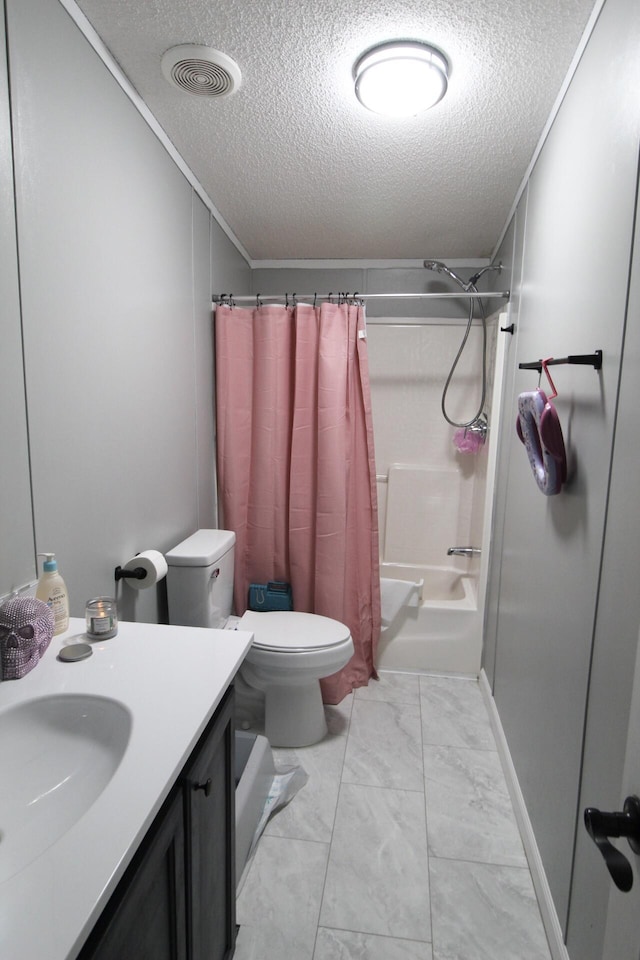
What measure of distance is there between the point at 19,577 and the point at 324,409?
5.07 feet

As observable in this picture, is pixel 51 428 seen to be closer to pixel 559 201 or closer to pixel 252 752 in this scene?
pixel 252 752

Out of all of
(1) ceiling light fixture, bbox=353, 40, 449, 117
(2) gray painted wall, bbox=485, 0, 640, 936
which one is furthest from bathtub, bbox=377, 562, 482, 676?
(1) ceiling light fixture, bbox=353, 40, 449, 117

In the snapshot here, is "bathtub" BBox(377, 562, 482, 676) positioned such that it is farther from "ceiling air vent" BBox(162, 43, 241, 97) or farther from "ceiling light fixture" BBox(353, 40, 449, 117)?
"ceiling air vent" BBox(162, 43, 241, 97)

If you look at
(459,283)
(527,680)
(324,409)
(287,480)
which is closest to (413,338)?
(459,283)

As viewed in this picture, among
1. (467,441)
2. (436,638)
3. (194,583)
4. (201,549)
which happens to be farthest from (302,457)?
(436,638)

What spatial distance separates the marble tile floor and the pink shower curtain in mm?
475

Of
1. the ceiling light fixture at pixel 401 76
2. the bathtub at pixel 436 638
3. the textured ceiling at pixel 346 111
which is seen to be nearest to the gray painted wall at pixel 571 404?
the textured ceiling at pixel 346 111

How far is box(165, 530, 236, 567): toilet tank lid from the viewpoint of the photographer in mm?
1801

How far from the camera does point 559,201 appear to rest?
146 cm

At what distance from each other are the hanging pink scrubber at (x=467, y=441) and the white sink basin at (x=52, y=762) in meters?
2.45

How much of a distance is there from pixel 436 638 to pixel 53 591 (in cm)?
202

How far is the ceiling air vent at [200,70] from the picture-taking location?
1.34 metres

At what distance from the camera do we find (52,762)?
0.84m

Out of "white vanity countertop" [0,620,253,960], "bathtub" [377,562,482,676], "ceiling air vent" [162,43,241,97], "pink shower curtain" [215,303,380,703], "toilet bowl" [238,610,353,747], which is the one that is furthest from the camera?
"bathtub" [377,562,482,676]
